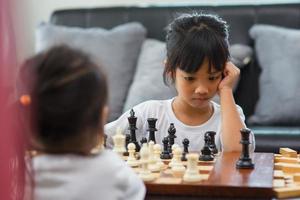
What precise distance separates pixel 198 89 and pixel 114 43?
4.79ft

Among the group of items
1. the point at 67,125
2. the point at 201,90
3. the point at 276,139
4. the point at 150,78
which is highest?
the point at 67,125

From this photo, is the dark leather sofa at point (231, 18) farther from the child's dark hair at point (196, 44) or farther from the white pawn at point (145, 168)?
the white pawn at point (145, 168)

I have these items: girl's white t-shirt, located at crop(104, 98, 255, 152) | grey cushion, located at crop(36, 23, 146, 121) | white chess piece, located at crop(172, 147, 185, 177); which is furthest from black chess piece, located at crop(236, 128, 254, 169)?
grey cushion, located at crop(36, 23, 146, 121)

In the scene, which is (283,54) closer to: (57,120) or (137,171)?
(137,171)

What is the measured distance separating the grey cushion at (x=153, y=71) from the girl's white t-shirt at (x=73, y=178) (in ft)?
5.99

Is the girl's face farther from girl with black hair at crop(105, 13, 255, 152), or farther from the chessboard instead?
the chessboard

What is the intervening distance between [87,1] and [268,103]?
131cm

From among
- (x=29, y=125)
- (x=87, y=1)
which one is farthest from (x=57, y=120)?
(x=87, y=1)

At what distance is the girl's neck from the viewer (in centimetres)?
193

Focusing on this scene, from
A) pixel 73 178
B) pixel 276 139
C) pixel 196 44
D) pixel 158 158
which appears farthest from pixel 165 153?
pixel 276 139

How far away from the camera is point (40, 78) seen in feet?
3.42

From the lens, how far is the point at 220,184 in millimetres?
1221

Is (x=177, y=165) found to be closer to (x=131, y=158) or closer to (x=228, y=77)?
(x=131, y=158)

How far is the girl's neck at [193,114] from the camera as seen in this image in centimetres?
193
